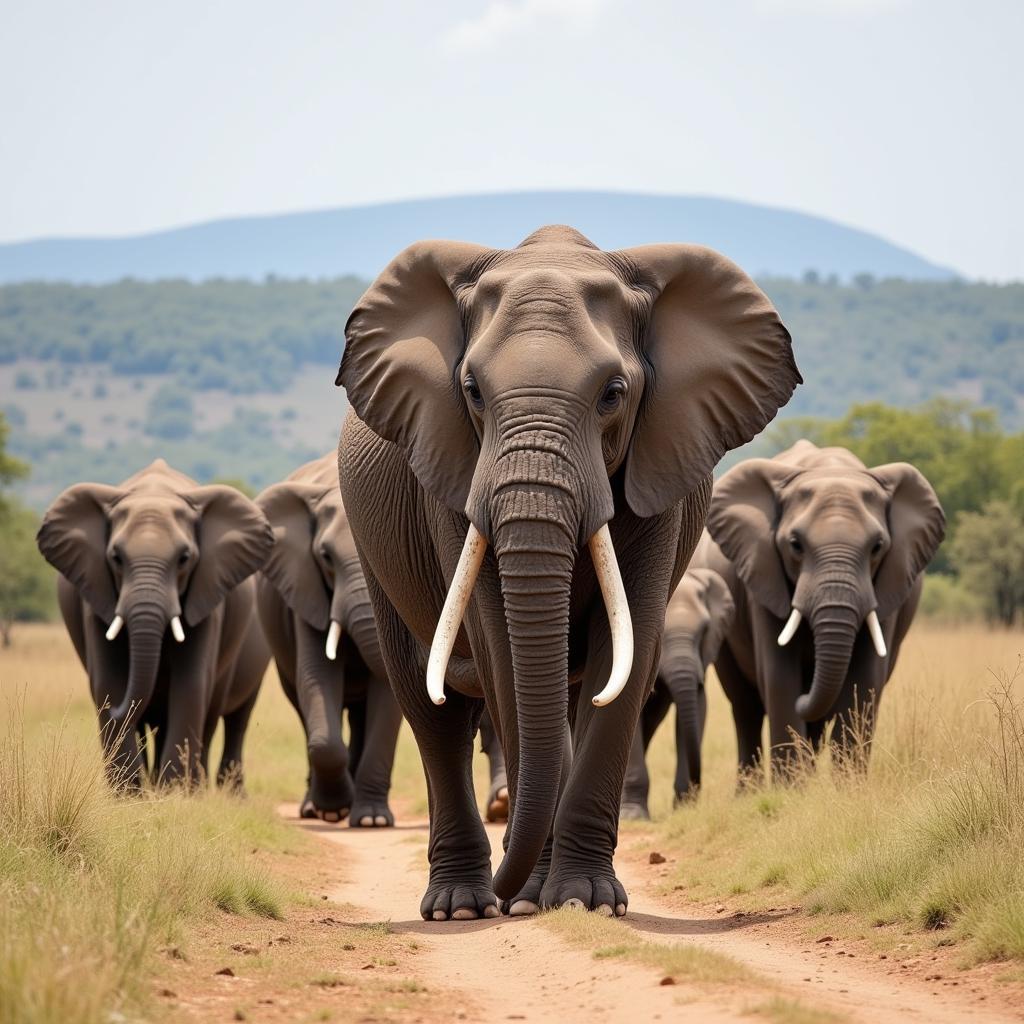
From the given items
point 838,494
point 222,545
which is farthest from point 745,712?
point 222,545

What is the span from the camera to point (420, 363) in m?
8.49

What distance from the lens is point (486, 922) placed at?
859 centimetres

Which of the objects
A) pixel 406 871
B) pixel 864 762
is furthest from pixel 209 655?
pixel 864 762

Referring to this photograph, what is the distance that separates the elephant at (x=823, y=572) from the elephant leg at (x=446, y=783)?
3791 mm

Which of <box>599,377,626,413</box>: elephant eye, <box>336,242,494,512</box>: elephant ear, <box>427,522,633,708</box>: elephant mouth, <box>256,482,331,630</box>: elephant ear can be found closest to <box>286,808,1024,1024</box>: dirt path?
<box>427,522,633,708</box>: elephant mouth

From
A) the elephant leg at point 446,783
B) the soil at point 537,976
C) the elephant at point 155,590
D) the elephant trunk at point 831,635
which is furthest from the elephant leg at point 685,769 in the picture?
the soil at point 537,976

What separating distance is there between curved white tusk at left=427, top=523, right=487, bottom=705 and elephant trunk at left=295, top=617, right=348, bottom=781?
726 centimetres

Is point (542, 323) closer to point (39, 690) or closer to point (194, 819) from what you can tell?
point (194, 819)

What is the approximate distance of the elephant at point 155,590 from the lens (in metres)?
14.1

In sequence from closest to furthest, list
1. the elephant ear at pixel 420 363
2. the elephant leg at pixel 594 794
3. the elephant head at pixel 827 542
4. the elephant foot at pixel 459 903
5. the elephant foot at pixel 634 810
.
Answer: the elephant leg at pixel 594 794 < the elephant ear at pixel 420 363 < the elephant foot at pixel 459 903 < the elephant head at pixel 827 542 < the elephant foot at pixel 634 810

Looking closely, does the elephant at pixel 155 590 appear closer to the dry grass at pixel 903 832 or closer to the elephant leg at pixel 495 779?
the elephant leg at pixel 495 779

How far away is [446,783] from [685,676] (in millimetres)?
5895

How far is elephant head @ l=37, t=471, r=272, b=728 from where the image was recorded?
14086mm

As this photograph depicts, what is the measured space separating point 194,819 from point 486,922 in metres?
3.01
